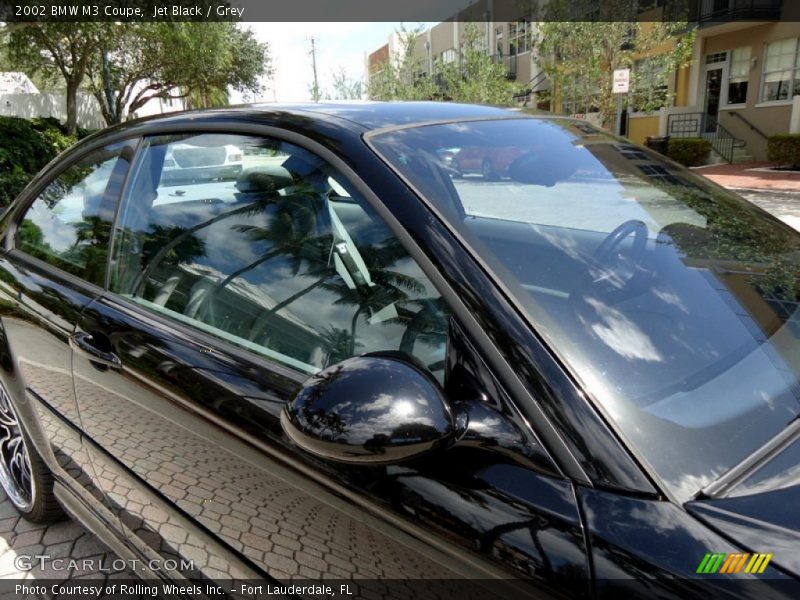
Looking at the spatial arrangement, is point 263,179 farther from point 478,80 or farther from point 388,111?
point 478,80

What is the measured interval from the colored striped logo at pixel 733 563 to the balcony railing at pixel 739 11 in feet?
73.6

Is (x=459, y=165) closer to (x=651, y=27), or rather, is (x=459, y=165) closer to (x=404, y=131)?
(x=404, y=131)

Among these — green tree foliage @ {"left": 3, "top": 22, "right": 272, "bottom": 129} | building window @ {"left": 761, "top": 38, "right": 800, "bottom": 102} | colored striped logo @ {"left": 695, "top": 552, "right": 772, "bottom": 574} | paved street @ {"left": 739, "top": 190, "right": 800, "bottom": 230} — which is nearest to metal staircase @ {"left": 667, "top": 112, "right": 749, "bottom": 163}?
building window @ {"left": 761, "top": 38, "right": 800, "bottom": 102}

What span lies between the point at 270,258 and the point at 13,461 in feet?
6.15

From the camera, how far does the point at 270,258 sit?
1.63 metres

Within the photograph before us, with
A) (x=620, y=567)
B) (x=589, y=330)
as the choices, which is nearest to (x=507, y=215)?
(x=589, y=330)

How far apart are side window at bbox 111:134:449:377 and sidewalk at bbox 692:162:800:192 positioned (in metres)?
12.3

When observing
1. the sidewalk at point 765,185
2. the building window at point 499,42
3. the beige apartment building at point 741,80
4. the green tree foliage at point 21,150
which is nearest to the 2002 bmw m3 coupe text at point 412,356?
the sidewalk at point 765,185

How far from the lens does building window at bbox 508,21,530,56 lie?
30.3 meters

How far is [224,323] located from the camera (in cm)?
163

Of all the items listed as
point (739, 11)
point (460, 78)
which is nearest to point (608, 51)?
point (739, 11)

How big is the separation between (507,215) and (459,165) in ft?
0.91

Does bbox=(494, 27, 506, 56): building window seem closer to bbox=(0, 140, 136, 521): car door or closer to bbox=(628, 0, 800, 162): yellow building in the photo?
bbox=(628, 0, 800, 162): yellow building

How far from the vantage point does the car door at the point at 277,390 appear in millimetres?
1040
